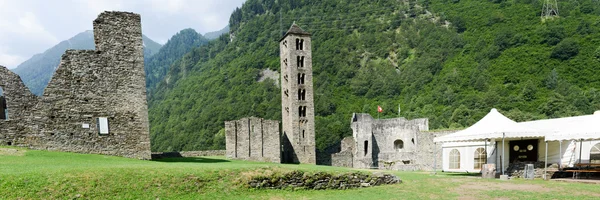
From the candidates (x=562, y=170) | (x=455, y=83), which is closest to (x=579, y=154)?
(x=562, y=170)

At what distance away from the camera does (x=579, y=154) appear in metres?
16.9

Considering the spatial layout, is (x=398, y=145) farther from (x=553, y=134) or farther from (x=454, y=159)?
(x=553, y=134)

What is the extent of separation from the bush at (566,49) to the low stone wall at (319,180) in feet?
206

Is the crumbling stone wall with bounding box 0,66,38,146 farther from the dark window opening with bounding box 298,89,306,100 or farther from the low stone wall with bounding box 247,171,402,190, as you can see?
the dark window opening with bounding box 298,89,306,100

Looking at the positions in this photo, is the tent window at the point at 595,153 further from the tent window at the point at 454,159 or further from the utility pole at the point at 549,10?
the utility pole at the point at 549,10

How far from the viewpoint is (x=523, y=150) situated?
18.9 m

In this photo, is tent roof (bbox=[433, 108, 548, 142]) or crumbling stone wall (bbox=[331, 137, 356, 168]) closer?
tent roof (bbox=[433, 108, 548, 142])

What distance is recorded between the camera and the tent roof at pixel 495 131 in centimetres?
1672

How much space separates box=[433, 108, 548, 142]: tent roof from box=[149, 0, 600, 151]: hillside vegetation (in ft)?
123

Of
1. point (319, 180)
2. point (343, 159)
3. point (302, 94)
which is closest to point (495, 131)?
point (319, 180)

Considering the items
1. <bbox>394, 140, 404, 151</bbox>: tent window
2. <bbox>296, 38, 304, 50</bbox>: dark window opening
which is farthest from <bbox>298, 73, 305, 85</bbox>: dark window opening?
<bbox>394, 140, 404, 151</bbox>: tent window

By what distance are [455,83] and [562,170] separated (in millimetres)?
61322

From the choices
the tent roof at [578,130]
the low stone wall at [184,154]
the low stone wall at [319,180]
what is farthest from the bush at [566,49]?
the low stone wall at [319,180]

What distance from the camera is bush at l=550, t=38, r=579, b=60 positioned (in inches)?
2456
